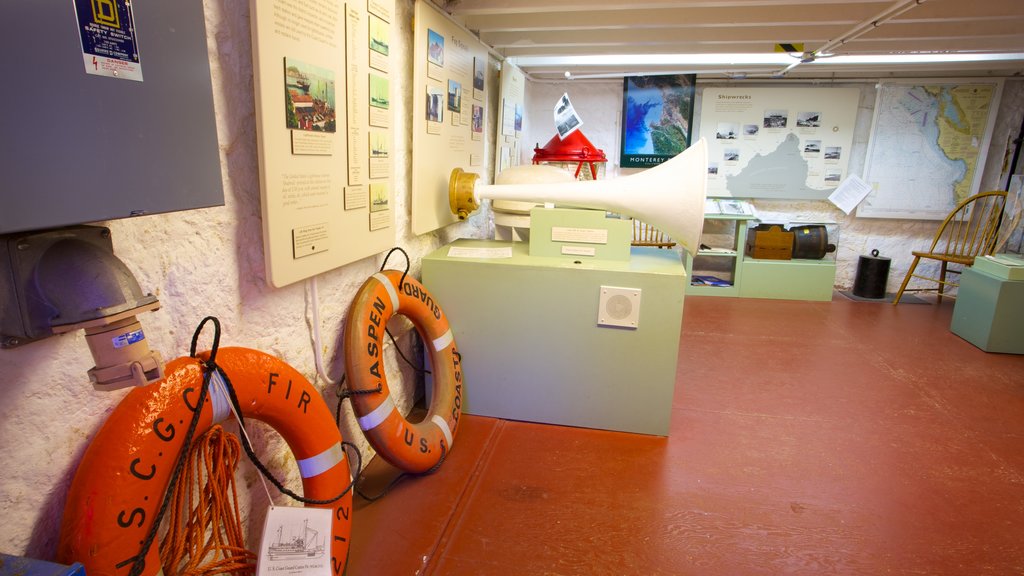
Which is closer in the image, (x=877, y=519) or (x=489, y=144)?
(x=877, y=519)

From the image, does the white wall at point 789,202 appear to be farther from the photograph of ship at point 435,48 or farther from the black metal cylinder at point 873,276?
the photograph of ship at point 435,48

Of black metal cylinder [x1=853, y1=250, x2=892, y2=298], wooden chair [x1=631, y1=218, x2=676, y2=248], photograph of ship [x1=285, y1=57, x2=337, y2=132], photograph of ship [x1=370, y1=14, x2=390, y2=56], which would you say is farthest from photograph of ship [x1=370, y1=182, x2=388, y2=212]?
black metal cylinder [x1=853, y1=250, x2=892, y2=298]

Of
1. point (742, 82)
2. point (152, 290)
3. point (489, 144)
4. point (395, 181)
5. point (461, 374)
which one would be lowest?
point (461, 374)

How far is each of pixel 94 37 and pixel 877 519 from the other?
101 inches

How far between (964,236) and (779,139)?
199 centimetres

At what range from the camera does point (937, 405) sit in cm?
294

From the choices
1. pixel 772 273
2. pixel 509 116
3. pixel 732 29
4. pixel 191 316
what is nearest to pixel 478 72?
pixel 509 116

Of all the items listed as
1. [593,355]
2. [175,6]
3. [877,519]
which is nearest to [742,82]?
[593,355]

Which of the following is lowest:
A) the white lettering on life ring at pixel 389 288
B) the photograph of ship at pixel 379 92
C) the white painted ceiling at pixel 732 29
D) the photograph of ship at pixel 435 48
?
the white lettering on life ring at pixel 389 288

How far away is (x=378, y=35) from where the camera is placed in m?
1.84

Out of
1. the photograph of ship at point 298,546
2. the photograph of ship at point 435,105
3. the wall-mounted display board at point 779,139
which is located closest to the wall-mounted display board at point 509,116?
the photograph of ship at point 435,105

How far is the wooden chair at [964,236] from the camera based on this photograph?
486 cm

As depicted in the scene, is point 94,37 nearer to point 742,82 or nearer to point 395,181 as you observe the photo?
point 395,181

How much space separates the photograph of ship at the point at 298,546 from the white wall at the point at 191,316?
0.29m
